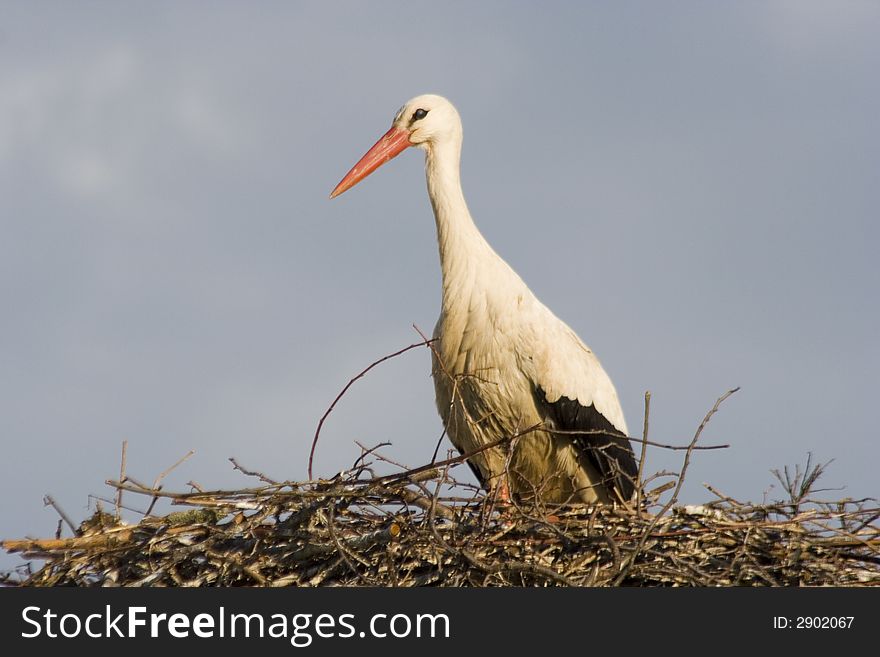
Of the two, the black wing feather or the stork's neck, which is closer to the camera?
the black wing feather

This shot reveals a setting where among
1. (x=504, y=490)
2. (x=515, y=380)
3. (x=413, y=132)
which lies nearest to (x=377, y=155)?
(x=413, y=132)

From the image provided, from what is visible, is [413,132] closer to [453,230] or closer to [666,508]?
[453,230]

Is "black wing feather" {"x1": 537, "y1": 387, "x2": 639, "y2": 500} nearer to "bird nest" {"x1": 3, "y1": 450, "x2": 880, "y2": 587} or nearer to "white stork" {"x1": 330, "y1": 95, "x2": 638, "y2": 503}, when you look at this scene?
"white stork" {"x1": 330, "y1": 95, "x2": 638, "y2": 503}

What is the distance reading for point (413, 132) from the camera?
19.1 feet

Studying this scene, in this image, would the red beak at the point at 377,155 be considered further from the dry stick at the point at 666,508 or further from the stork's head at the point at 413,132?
the dry stick at the point at 666,508

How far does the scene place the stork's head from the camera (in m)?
5.79

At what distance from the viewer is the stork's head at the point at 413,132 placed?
5.79 meters

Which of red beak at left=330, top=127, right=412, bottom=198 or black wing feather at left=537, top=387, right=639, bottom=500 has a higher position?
red beak at left=330, top=127, right=412, bottom=198

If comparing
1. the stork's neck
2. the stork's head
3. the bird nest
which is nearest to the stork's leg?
the bird nest

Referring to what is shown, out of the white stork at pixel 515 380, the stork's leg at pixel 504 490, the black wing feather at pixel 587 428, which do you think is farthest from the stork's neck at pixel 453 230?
the stork's leg at pixel 504 490

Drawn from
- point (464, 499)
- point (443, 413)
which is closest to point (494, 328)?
point (443, 413)

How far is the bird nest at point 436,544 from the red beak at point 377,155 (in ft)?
6.92

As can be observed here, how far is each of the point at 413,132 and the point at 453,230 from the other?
2.14 ft

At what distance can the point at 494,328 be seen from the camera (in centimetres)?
520
